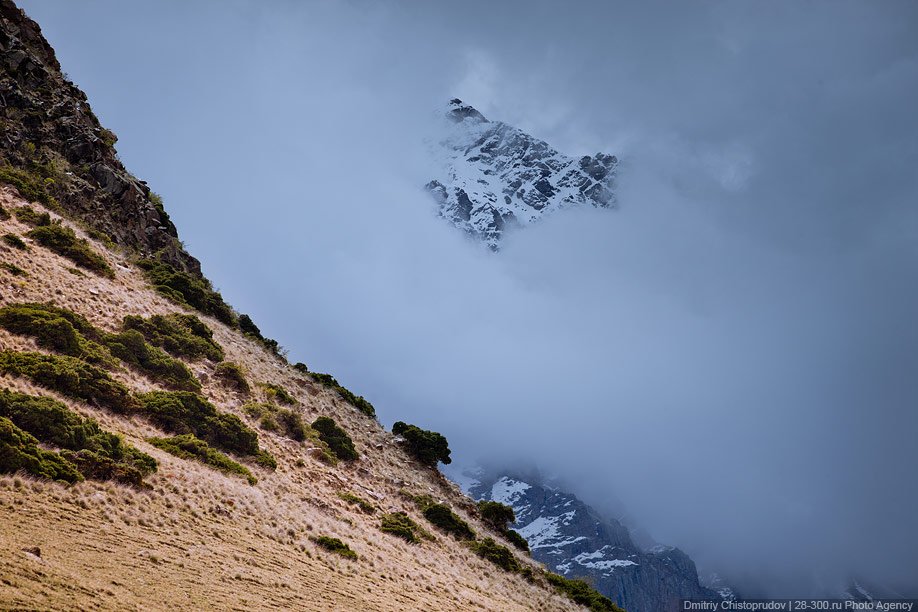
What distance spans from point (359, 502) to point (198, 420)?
878cm

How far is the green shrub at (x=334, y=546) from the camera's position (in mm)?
22219

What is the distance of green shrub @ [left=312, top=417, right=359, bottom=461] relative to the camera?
1375 inches

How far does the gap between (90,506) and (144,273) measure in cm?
2878

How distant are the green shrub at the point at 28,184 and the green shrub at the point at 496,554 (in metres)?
33.9

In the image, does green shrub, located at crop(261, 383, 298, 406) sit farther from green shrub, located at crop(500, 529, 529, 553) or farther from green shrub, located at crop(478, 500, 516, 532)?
green shrub, located at crop(500, 529, 529, 553)

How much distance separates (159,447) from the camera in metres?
22.7

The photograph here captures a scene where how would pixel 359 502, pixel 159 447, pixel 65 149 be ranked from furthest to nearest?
pixel 65 149 → pixel 359 502 → pixel 159 447

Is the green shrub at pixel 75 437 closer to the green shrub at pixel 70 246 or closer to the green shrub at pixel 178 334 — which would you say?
the green shrub at pixel 178 334

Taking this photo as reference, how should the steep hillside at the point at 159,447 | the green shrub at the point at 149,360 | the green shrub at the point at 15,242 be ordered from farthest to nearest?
the green shrub at the point at 15,242, the green shrub at the point at 149,360, the steep hillside at the point at 159,447

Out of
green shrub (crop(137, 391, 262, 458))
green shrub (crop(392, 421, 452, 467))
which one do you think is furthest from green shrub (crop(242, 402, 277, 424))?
green shrub (crop(392, 421, 452, 467))

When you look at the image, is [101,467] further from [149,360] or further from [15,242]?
[15,242]

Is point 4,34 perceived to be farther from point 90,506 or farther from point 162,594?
point 162,594

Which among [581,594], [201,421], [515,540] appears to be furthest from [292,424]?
[581,594]

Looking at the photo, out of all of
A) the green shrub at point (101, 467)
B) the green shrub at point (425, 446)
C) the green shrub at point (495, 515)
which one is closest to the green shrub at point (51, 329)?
the green shrub at point (101, 467)
